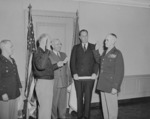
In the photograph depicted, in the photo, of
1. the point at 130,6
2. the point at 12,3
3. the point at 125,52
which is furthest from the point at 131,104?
the point at 12,3

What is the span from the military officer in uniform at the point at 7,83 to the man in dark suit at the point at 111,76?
55.4 inches

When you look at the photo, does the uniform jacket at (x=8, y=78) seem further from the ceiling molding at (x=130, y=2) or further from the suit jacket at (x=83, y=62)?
the ceiling molding at (x=130, y=2)

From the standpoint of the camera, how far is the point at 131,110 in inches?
183

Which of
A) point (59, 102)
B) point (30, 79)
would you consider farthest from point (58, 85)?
point (30, 79)

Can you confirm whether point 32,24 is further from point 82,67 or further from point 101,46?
point 101,46

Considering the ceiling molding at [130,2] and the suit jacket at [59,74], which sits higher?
the ceiling molding at [130,2]

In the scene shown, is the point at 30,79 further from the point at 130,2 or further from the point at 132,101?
the point at 130,2

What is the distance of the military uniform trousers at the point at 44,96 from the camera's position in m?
3.07

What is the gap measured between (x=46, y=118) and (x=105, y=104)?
1.02 metres

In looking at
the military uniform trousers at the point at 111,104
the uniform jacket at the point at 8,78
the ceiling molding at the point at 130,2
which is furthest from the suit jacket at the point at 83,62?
the ceiling molding at the point at 130,2

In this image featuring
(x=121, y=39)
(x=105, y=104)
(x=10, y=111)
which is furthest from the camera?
(x=121, y=39)

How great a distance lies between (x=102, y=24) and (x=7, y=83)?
2868 mm

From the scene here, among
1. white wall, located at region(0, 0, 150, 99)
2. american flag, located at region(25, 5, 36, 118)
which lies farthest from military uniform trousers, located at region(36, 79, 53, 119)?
white wall, located at region(0, 0, 150, 99)

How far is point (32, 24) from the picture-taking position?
4086 millimetres
